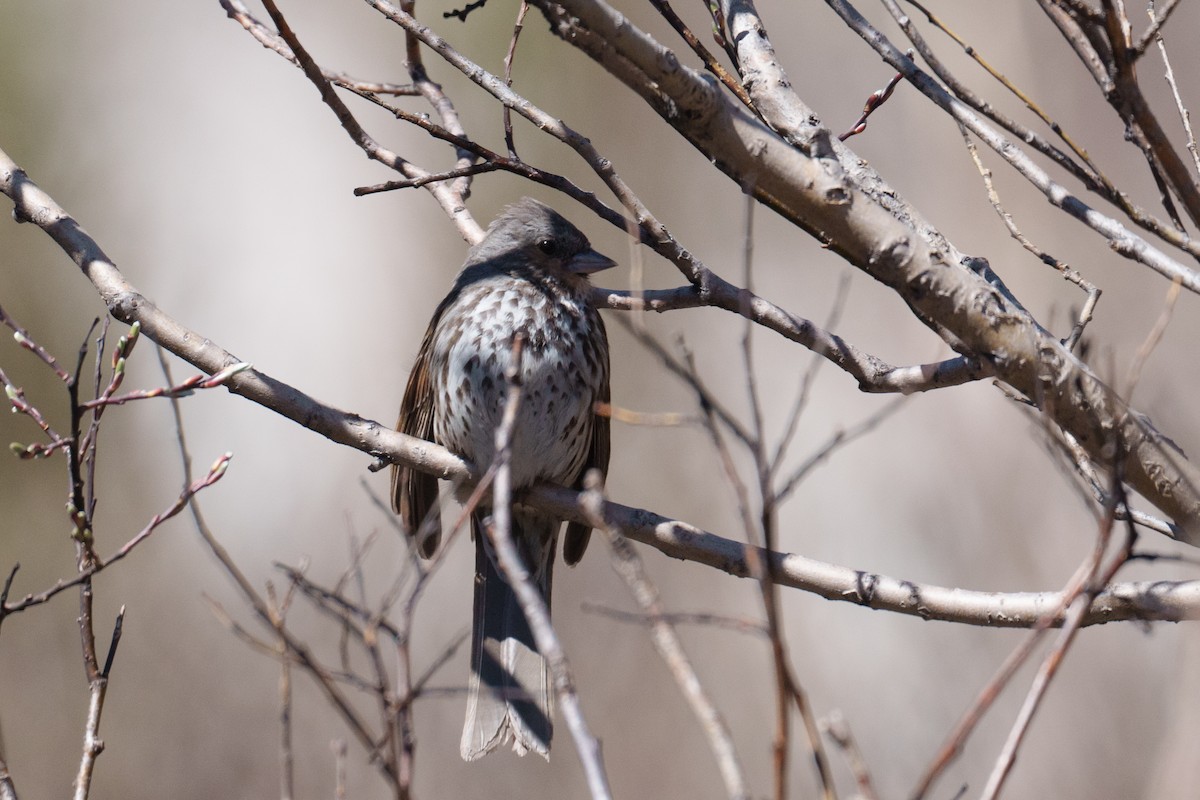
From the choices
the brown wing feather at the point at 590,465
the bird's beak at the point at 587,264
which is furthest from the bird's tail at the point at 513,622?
the bird's beak at the point at 587,264

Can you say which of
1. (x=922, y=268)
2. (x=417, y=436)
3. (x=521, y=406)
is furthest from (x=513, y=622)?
(x=922, y=268)

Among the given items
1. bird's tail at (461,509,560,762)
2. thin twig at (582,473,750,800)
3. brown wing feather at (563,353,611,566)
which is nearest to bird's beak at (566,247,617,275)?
brown wing feather at (563,353,611,566)

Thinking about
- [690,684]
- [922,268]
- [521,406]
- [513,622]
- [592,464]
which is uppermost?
[592,464]

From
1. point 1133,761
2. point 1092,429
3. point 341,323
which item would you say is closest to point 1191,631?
point 1133,761

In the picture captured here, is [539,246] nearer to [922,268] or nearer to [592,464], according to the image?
[592,464]

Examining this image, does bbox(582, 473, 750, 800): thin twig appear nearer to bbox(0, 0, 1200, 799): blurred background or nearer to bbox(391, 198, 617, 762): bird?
bbox(391, 198, 617, 762): bird

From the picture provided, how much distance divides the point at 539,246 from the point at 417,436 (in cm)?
82

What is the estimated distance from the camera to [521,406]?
376cm

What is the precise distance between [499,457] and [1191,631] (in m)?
3.74

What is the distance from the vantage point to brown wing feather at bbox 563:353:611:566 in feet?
14.0

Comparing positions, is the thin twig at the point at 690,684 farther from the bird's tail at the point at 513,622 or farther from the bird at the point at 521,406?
the bird's tail at the point at 513,622

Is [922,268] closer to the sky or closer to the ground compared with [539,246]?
closer to the ground

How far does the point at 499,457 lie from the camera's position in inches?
73.0

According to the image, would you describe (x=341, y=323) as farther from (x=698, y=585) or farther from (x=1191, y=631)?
(x=1191, y=631)
